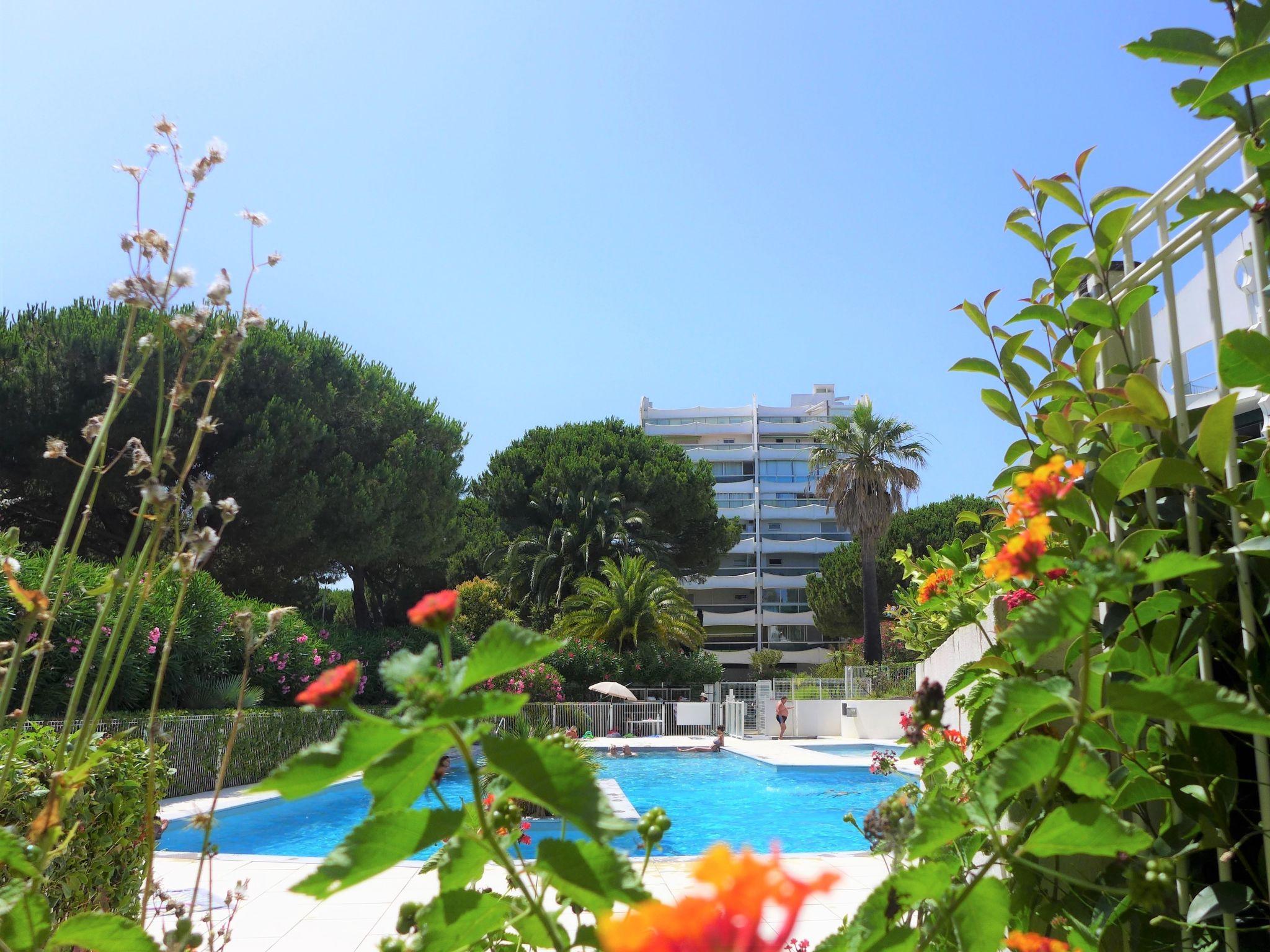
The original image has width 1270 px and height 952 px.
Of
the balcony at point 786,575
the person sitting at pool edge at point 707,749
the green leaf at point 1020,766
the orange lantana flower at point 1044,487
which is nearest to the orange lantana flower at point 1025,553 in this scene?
the orange lantana flower at point 1044,487

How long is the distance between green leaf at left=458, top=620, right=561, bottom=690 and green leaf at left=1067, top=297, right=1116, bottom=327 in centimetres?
160

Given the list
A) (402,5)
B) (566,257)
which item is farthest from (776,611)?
(402,5)

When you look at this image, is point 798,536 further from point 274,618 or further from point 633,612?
point 274,618

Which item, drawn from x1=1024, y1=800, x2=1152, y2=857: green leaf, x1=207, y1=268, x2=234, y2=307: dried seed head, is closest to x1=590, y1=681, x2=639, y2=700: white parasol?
x1=207, y1=268, x2=234, y2=307: dried seed head

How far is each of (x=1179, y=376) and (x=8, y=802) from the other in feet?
11.2

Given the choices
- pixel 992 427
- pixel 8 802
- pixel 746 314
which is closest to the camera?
pixel 992 427

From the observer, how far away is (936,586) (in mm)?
2826

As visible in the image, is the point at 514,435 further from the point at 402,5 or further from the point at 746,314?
the point at 402,5

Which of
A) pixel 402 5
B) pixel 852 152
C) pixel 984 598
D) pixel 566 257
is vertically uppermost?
pixel 852 152

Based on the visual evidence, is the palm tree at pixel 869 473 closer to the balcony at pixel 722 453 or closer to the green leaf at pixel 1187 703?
the green leaf at pixel 1187 703

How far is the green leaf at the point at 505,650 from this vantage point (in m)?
0.61

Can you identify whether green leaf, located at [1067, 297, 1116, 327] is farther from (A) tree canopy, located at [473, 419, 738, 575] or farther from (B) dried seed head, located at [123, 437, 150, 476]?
(A) tree canopy, located at [473, 419, 738, 575]

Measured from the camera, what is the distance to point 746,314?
1228cm

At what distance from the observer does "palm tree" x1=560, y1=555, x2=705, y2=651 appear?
81.8 ft
